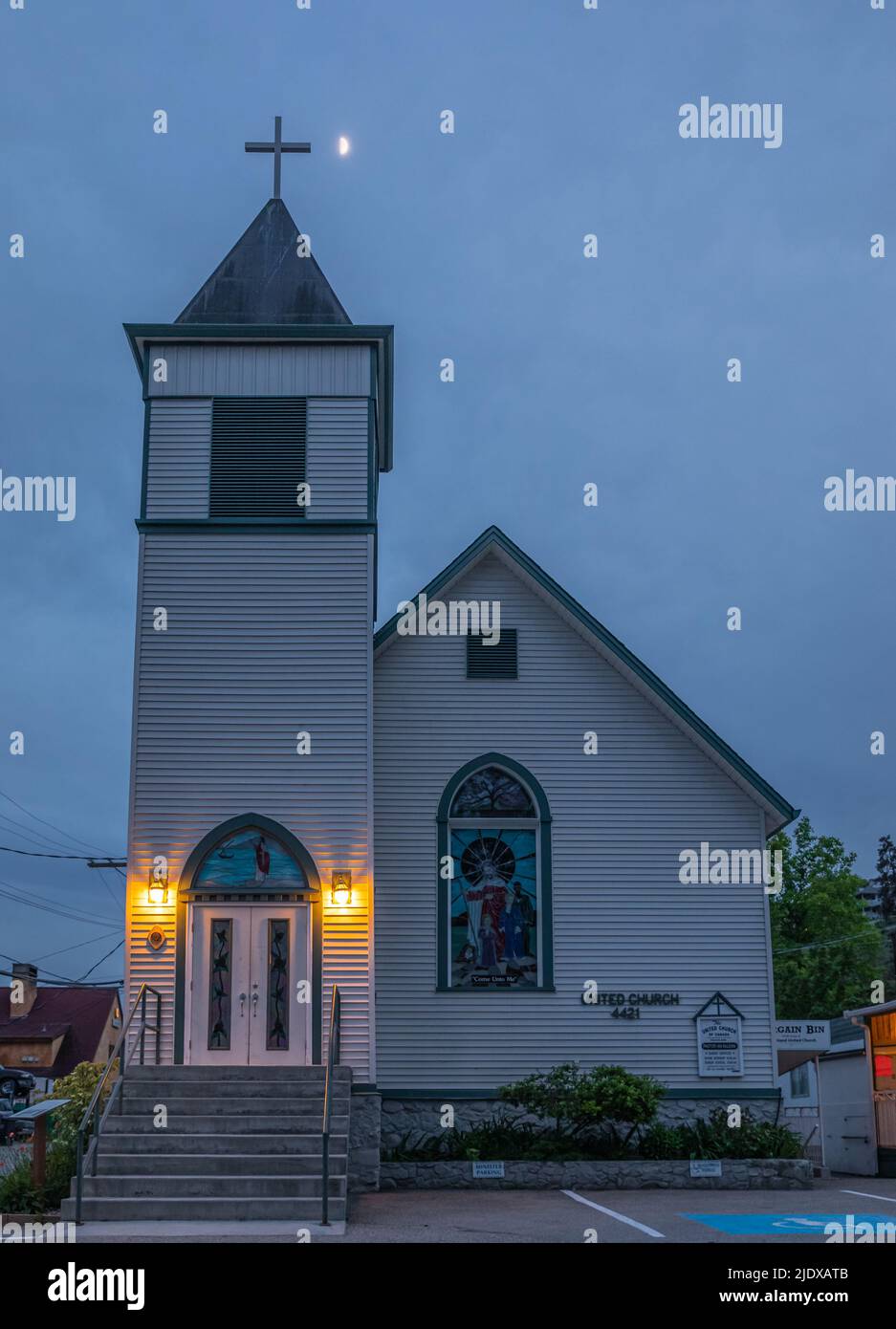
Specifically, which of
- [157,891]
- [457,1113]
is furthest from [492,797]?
[157,891]

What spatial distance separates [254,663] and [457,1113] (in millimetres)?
6258

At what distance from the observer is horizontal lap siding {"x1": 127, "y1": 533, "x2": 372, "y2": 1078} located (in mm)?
17375

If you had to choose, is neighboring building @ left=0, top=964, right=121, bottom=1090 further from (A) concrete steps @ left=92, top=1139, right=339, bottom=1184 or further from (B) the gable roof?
(A) concrete steps @ left=92, top=1139, right=339, bottom=1184

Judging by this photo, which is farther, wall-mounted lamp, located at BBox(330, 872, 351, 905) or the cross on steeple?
the cross on steeple

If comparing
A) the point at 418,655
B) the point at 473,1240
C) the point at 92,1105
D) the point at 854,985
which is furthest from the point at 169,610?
the point at 854,985

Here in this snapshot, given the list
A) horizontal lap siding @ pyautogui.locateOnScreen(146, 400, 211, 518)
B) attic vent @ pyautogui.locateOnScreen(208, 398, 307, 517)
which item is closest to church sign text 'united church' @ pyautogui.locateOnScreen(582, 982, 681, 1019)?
attic vent @ pyautogui.locateOnScreen(208, 398, 307, 517)

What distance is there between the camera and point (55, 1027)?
160ft

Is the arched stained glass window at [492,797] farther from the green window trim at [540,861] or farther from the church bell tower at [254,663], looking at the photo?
the church bell tower at [254,663]

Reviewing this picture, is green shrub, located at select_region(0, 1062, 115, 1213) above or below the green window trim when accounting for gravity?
below

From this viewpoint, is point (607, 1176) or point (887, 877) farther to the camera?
point (887, 877)

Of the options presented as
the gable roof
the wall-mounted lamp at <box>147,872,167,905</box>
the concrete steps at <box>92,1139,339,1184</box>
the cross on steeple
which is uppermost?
the cross on steeple

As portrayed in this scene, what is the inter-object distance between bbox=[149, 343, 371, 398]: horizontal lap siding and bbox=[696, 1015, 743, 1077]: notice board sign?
30.9ft

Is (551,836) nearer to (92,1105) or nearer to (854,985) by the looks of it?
(92,1105)

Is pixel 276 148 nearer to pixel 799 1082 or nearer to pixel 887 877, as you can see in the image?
pixel 799 1082
